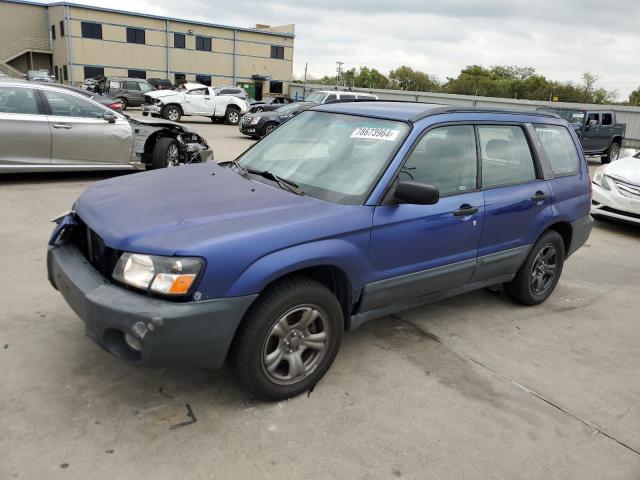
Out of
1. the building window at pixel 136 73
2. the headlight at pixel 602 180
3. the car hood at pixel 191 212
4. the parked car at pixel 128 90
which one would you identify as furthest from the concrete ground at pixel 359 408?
the building window at pixel 136 73

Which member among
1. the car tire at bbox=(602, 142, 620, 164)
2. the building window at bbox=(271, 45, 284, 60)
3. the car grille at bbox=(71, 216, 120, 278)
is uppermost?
the building window at bbox=(271, 45, 284, 60)

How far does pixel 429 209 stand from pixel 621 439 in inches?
70.1

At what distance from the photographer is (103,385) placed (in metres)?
3.11

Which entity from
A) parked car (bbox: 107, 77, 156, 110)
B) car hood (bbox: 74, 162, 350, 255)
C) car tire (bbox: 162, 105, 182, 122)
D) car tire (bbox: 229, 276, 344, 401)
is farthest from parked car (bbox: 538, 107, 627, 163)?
parked car (bbox: 107, 77, 156, 110)

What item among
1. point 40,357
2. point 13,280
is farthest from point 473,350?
point 13,280

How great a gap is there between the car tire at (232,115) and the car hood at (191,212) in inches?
842

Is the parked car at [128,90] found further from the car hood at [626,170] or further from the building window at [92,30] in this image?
the car hood at [626,170]

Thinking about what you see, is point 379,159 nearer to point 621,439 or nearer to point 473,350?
point 473,350

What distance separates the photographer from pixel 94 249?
10.2ft

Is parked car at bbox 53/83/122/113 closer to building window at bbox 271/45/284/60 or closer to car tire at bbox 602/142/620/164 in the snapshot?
car tire at bbox 602/142/620/164

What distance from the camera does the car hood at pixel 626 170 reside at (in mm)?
7968

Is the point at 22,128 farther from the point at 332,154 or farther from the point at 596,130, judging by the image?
the point at 596,130

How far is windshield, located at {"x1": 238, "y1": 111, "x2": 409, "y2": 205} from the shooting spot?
3.38m

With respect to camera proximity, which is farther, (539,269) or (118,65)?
(118,65)
